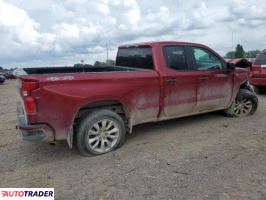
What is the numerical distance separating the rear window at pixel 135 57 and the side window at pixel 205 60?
3.47 ft

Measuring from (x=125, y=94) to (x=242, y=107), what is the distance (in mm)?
3490

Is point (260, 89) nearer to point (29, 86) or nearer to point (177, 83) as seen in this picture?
point (177, 83)

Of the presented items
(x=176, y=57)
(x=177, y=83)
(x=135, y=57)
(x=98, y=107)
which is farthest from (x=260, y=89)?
(x=98, y=107)

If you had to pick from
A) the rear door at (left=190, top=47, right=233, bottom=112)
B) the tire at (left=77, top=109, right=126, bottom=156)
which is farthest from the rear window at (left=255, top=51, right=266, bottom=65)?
the tire at (left=77, top=109, right=126, bottom=156)

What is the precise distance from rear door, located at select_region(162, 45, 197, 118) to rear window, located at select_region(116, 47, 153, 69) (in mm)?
308

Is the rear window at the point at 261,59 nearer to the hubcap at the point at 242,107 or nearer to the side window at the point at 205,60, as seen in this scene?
the hubcap at the point at 242,107

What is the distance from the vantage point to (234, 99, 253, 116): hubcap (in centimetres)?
697

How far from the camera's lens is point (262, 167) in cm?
413

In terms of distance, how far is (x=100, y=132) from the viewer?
4770mm

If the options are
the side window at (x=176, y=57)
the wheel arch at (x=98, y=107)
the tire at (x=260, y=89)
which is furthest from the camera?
the tire at (x=260, y=89)

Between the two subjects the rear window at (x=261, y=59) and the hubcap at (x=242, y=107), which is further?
the rear window at (x=261, y=59)

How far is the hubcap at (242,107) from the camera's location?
6969 millimetres

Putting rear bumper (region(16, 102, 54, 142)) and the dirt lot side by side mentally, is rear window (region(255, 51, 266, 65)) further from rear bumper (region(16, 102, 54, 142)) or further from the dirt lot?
rear bumper (region(16, 102, 54, 142))

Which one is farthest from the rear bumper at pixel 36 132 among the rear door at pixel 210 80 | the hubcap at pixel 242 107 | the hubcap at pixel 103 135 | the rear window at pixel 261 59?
Result: the rear window at pixel 261 59
